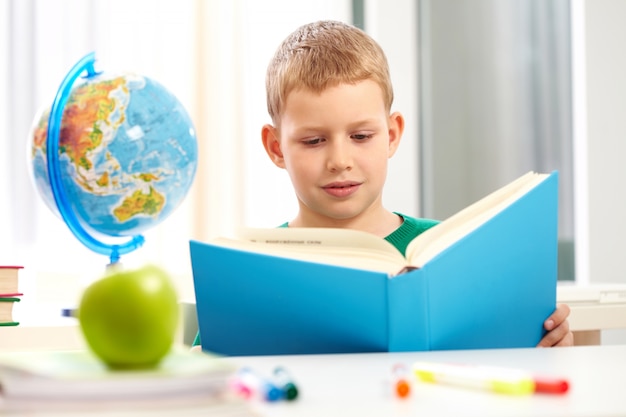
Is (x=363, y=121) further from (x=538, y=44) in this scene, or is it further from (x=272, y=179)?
(x=538, y=44)

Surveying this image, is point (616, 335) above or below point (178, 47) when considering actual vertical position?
below

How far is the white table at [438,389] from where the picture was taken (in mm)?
495

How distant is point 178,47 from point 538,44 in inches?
49.0

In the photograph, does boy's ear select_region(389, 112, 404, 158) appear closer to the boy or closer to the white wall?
the boy

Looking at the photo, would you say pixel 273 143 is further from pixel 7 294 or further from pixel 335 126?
pixel 7 294

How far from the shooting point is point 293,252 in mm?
901

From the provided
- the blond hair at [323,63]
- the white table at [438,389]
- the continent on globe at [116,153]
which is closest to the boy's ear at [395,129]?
the blond hair at [323,63]

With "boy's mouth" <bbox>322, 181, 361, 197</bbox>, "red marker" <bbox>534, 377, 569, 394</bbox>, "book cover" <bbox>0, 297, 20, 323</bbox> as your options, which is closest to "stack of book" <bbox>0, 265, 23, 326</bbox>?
"book cover" <bbox>0, 297, 20, 323</bbox>

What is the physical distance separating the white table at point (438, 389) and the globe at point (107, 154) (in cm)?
89

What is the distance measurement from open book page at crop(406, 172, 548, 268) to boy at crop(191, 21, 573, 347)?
1.28 ft

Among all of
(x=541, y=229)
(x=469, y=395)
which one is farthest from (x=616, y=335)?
(x=469, y=395)

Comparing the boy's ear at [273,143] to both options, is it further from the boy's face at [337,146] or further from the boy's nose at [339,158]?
the boy's nose at [339,158]

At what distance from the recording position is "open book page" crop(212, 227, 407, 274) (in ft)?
2.84

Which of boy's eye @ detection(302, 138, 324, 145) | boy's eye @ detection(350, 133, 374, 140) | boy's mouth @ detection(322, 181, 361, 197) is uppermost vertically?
boy's eye @ detection(350, 133, 374, 140)
